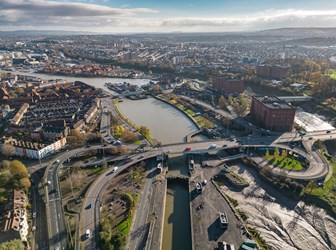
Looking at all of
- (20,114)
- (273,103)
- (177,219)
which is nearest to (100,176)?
(177,219)

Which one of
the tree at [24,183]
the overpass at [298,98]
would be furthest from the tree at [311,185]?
the overpass at [298,98]

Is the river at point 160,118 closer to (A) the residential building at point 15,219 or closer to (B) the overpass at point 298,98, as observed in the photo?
(A) the residential building at point 15,219

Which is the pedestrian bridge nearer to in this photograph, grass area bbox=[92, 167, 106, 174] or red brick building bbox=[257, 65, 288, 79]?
red brick building bbox=[257, 65, 288, 79]

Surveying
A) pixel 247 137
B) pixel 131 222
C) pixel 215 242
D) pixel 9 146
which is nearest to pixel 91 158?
pixel 9 146

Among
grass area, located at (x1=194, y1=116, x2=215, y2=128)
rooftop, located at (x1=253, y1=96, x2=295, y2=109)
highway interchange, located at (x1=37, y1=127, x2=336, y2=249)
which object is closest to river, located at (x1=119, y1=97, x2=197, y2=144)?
grass area, located at (x1=194, y1=116, x2=215, y2=128)

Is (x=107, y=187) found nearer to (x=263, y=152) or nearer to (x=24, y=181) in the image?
(x=24, y=181)

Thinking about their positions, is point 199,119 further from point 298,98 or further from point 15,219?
point 15,219
